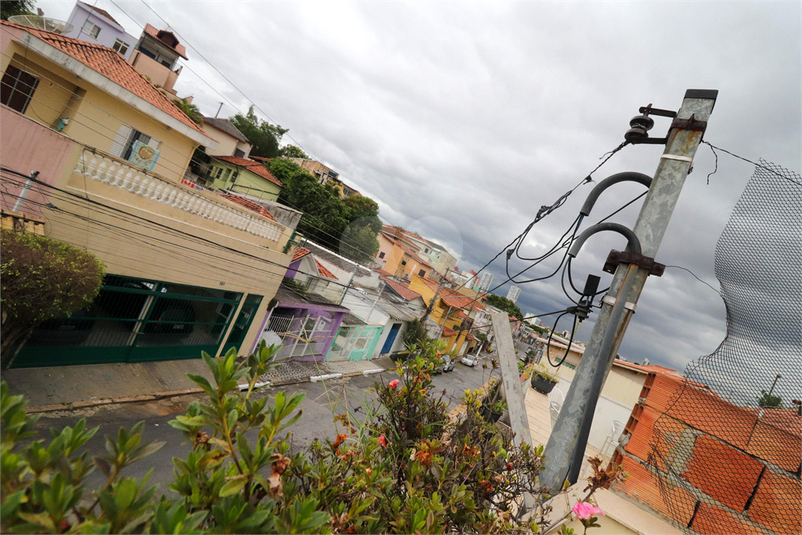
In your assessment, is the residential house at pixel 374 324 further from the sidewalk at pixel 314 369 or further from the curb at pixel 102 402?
the curb at pixel 102 402

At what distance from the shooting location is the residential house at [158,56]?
36.2 metres

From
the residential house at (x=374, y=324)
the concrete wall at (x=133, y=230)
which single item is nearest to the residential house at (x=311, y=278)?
the residential house at (x=374, y=324)

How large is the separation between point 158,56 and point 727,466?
170ft

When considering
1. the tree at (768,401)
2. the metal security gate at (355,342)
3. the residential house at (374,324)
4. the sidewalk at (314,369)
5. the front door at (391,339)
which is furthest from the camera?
the front door at (391,339)

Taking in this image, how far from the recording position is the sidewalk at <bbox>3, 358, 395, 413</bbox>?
776 cm

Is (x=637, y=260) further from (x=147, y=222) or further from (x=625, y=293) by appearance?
(x=147, y=222)

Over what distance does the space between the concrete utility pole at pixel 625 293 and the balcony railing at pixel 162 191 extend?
1007cm

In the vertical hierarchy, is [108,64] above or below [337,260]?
above

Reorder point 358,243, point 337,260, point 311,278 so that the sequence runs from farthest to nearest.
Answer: point 358,243
point 337,260
point 311,278

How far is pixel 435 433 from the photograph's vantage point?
2777mm

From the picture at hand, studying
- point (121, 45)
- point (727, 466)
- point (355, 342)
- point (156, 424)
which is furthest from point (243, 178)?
point (727, 466)

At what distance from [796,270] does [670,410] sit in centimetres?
A: 188

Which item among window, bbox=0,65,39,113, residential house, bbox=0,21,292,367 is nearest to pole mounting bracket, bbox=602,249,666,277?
residential house, bbox=0,21,292,367

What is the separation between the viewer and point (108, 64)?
30.5ft
